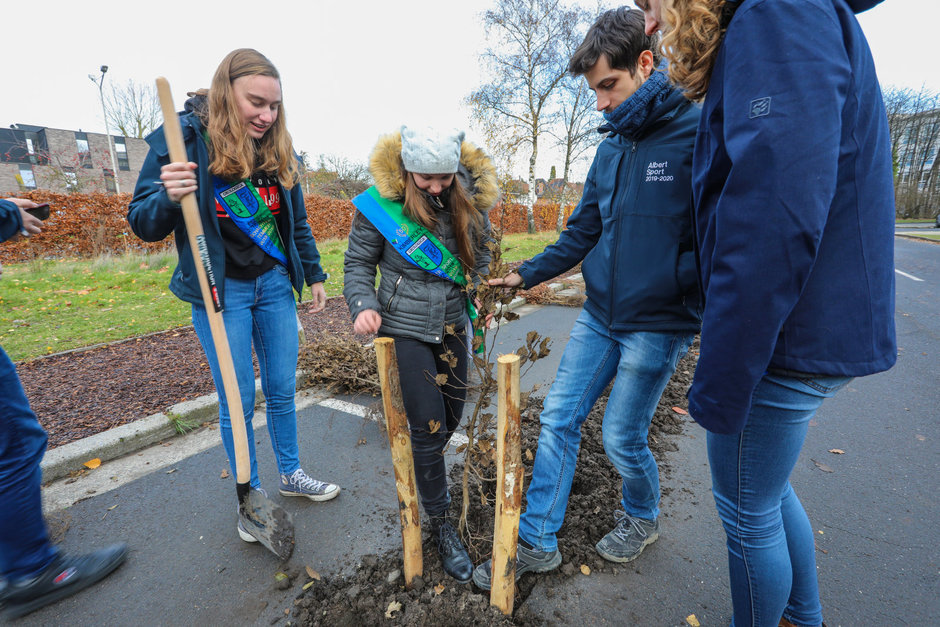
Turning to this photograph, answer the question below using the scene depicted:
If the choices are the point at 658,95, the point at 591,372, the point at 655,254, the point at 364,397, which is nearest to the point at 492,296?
the point at 591,372

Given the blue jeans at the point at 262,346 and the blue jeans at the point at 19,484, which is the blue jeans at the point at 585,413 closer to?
the blue jeans at the point at 262,346

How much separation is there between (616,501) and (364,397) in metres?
2.52

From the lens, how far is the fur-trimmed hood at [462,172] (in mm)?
2074

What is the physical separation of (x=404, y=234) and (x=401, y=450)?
3.07 ft

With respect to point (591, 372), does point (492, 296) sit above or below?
above

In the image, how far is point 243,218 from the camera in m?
2.22

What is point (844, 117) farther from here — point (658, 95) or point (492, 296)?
point (492, 296)

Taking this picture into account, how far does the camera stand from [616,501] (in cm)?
265

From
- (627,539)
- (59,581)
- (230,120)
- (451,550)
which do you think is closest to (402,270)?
(230,120)

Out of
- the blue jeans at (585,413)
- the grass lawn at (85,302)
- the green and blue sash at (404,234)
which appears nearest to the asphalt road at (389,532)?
the blue jeans at (585,413)

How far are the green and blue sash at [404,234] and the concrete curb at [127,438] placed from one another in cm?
260

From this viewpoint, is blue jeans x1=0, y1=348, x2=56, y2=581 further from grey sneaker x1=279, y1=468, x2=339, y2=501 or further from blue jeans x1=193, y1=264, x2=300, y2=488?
grey sneaker x1=279, y1=468, x2=339, y2=501

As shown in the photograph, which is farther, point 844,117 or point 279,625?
point 279,625

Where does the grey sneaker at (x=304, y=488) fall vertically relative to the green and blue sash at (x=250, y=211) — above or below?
below
